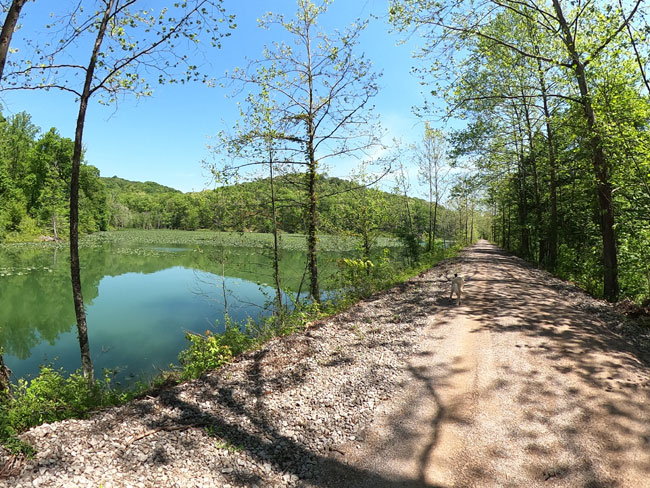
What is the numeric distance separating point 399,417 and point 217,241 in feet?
23.0

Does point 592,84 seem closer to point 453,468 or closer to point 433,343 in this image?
point 433,343

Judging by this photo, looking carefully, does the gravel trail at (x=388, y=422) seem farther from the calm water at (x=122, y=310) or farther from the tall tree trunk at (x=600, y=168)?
the calm water at (x=122, y=310)

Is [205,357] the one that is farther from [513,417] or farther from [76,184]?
[513,417]

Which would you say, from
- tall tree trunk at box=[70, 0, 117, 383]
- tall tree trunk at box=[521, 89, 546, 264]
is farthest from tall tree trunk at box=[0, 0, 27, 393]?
tall tree trunk at box=[521, 89, 546, 264]

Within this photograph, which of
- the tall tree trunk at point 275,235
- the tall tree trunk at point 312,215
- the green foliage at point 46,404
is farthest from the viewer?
the tall tree trunk at point 312,215

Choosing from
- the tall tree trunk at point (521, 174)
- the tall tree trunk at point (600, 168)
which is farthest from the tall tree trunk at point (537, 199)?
the tall tree trunk at point (600, 168)

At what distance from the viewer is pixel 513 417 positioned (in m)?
3.91

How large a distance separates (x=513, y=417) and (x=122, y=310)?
16.0m

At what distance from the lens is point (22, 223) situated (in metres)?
47.4

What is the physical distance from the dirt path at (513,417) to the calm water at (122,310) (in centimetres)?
553

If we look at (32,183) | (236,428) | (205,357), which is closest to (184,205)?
(32,183)

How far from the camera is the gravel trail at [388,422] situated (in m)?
3.07

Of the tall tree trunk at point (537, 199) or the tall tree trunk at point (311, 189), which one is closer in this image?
the tall tree trunk at point (311, 189)

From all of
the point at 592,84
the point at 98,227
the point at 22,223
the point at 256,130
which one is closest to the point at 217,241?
the point at 256,130
